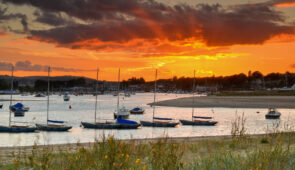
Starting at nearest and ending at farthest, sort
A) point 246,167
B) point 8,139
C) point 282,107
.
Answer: point 246,167 → point 8,139 → point 282,107

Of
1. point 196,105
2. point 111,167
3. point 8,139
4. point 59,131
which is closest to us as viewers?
point 111,167

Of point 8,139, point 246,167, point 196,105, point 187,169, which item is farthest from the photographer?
point 196,105

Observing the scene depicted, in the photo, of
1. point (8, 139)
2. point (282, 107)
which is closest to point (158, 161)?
point (8, 139)

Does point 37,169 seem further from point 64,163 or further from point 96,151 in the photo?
point 96,151

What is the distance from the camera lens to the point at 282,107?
338 feet

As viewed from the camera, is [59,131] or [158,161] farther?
[59,131]

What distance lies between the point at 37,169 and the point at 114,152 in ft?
6.22

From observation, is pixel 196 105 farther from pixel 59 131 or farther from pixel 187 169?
pixel 187 169

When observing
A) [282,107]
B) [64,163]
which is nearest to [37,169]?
[64,163]

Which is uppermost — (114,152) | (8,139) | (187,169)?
(114,152)

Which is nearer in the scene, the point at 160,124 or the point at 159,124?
the point at 160,124

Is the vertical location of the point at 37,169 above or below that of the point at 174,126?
above

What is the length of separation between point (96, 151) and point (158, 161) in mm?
2140

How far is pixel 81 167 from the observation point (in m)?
6.82
